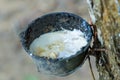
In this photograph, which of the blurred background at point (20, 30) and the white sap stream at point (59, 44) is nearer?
the white sap stream at point (59, 44)

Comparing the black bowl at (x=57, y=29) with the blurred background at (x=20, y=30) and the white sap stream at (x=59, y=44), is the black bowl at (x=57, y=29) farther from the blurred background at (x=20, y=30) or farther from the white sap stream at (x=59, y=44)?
the blurred background at (x=20, y=30)

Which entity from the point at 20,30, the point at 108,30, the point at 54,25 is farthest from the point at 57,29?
the point at 20,30

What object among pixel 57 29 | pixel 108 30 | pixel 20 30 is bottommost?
pixel 108 30

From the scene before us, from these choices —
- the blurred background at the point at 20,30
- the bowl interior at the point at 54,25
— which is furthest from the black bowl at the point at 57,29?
the blurred background at the point at 20,30

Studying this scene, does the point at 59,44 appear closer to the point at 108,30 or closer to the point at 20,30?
the point at 108,30

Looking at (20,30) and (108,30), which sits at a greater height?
(20,30)

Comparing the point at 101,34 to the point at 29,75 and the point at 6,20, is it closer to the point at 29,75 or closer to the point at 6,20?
the point at 29,75

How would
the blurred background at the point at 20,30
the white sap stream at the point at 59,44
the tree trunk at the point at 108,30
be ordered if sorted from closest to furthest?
the tree trunk at the point at 108,30 → the white sap stream at the point at 59,44 → the blurred background at the point at 20,30
